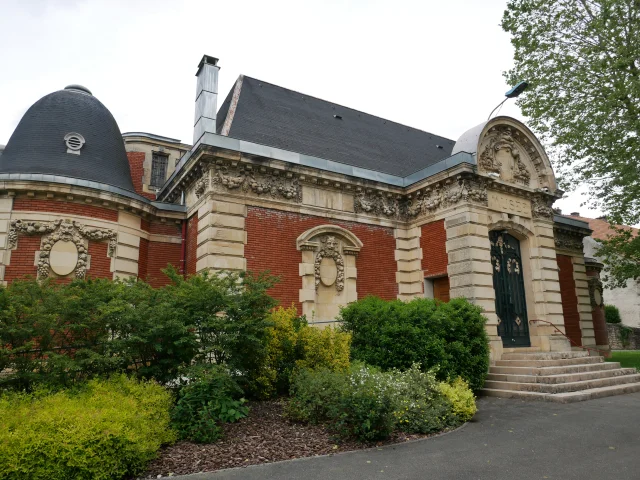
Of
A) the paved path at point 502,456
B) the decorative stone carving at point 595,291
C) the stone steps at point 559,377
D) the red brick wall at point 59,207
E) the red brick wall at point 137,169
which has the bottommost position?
the paved path at point 502,456

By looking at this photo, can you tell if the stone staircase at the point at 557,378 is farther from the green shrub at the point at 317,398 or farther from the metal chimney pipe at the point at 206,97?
the metal chimney pipe at the point at 206,97

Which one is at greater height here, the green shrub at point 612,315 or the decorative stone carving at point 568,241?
the decorative stone carving at point 568,241

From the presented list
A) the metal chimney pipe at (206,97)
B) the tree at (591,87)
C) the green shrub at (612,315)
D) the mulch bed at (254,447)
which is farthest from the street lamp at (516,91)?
the green shrub at (612,315)

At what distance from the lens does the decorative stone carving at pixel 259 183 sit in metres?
12.5

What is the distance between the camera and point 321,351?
972cm

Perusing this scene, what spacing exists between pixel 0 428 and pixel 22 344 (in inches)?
88.4

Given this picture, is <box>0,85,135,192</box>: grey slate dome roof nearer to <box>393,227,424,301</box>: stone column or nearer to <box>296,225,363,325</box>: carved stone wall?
<box>296,225,363,325</box>: carved stone wall

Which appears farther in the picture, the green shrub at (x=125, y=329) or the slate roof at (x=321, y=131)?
the slate roof at (x=321, y=131)

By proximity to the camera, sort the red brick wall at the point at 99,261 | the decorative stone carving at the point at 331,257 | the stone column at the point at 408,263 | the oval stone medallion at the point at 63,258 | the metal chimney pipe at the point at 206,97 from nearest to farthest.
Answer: the oval stone medallion at the point at 63,258 < the red brick wall at the point at 99,261 < the decorative stone carving at the point at 331,257 < the metal chimney pipe at the point at 206,97 < the stone column at the point at 408,263

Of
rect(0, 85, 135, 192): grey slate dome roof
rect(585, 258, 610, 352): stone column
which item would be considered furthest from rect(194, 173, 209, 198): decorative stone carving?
rect(585, 258, 610, 352): stone column

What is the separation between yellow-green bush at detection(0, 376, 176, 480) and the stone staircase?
29.4 ft

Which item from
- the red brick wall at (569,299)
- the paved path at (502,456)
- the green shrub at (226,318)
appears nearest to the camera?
the paved path at (502,456)

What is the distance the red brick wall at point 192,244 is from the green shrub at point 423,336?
5.08m

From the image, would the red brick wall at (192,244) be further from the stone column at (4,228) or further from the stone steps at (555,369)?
the stone steps at (555,369)
